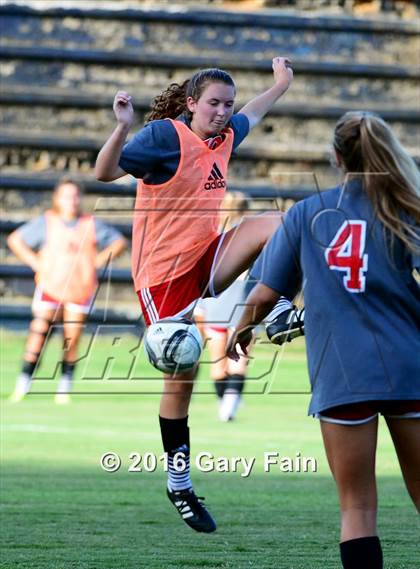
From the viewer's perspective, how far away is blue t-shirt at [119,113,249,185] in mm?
7172

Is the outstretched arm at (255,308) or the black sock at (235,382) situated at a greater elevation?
the black sock at (235,382)

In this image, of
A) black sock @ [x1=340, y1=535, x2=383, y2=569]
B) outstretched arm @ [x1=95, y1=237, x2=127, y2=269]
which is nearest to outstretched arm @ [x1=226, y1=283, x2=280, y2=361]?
black sock @ [x1=340, y1=535, x2=383, y2=569]

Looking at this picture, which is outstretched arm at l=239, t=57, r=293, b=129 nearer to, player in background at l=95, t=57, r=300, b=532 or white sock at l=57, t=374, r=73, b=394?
player in background at l=95, t=57, r=300, b=532

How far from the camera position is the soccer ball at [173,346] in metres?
7.14

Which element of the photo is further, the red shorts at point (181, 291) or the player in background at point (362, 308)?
the red shorts at point (181, 291)

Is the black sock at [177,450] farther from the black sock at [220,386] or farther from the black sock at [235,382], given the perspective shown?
the black sock at [220,386]

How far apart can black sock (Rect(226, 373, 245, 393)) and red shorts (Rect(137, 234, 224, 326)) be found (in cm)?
584

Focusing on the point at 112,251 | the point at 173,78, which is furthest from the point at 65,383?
the point at 173,78

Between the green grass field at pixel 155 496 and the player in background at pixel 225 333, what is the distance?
0.27 metres

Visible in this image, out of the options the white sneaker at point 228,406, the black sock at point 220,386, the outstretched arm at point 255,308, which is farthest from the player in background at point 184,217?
the black sock at point 220,386

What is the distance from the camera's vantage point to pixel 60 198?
1723cm

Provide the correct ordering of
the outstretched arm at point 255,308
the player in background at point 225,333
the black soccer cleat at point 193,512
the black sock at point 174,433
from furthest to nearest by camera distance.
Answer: the player in background at point 225,333, the black sock at point 174,433, the black soccer cleat at point 193,512, the outstretched arm at point 255,308

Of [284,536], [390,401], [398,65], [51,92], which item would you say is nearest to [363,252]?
[390,401]

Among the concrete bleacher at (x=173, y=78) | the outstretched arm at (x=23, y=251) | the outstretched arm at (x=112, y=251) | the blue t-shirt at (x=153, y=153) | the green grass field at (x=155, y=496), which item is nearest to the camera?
the green grass field at (x=155, y=496)
